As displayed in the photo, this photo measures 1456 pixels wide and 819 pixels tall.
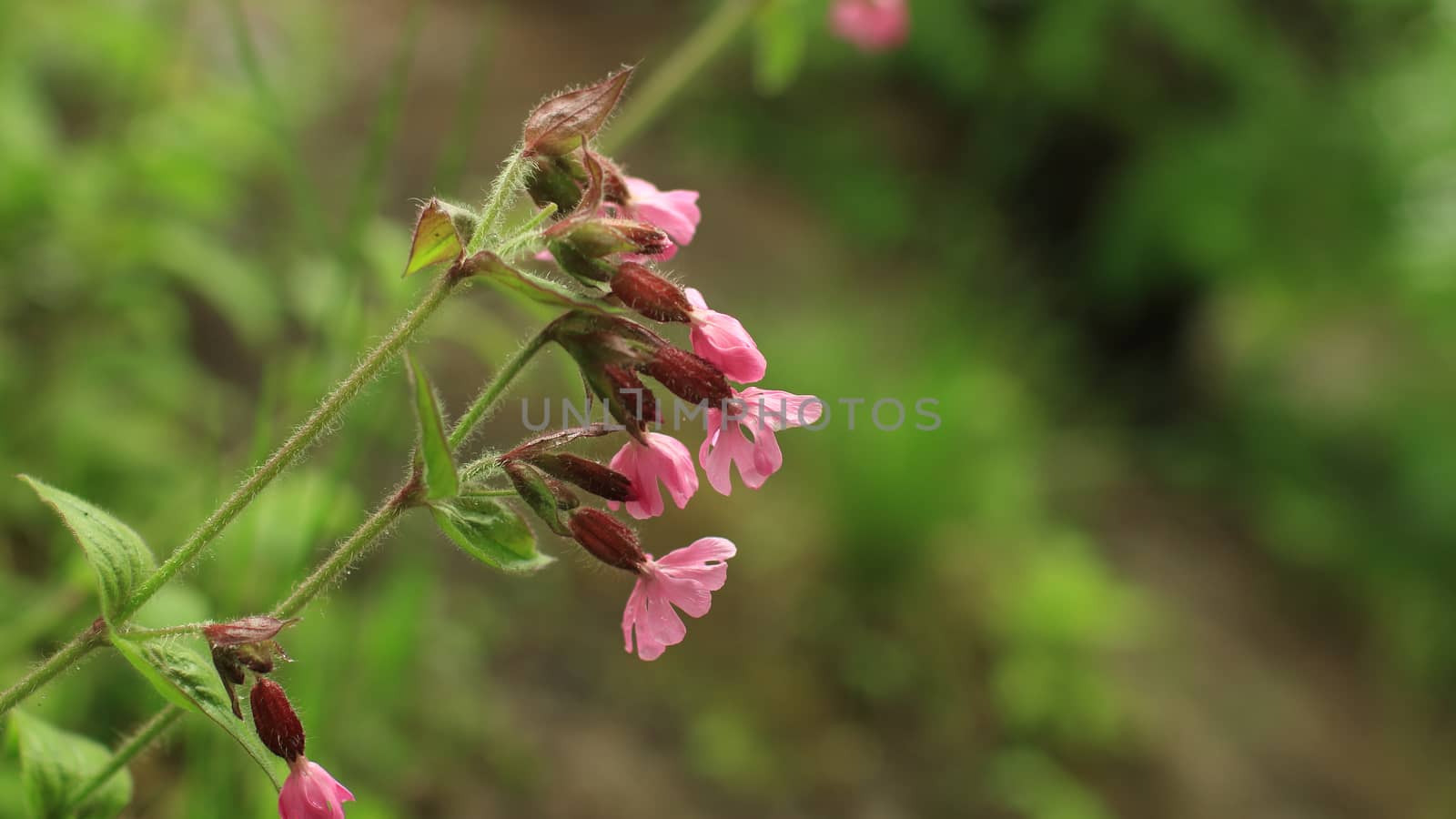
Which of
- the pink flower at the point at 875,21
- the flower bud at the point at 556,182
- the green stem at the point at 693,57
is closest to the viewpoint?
the flower bud at the point at 556,182

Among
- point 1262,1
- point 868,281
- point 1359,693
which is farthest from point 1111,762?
point 1262,1

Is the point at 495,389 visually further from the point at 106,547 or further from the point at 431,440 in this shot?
the point at 106,547

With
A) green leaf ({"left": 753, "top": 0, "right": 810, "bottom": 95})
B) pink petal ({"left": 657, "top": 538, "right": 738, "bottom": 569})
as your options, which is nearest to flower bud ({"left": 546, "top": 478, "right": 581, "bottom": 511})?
pink petal ({"left": 657, "top": 538, "right": 738, "bottom": 569})

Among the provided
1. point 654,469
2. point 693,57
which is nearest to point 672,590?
point 654,469

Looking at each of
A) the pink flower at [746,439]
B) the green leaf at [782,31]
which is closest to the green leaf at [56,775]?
the pink flower at [746,439]

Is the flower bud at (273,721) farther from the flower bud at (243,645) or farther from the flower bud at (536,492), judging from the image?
the flower bud at (536,492)

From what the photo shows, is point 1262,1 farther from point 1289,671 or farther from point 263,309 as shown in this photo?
point 263,309
